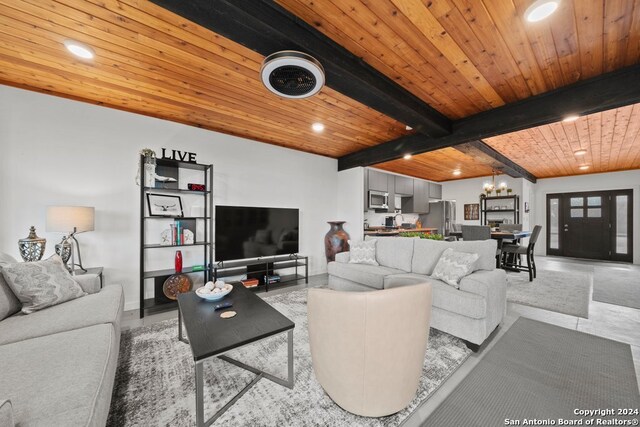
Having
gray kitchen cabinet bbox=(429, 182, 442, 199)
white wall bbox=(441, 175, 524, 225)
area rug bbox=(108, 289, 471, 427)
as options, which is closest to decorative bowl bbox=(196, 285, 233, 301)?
area rug bbox=(108, 289, 471, 427)

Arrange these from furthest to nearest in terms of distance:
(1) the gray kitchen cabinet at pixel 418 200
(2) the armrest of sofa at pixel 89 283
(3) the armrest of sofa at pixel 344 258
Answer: (1) the gray kitchen cabinet at pixel 418 200
(3) the armrest of sofa at pixel 344 258
(2) the armrest of sofa at pixel 89 283

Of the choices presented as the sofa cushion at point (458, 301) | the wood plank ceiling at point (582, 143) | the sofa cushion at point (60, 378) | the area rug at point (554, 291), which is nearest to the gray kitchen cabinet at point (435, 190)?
the wood plank ceiling at point (582, 143)

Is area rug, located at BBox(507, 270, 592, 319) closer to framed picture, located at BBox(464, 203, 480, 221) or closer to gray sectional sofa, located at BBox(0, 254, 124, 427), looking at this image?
framed picture, located at BBox(464, 203, 480, 221)

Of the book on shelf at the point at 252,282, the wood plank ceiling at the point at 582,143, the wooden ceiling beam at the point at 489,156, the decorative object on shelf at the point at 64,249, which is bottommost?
the book on shelf at the point at 252,282

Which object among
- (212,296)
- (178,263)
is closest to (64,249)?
(178,263)

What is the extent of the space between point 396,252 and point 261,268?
226 cm

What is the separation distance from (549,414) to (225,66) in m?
3.51

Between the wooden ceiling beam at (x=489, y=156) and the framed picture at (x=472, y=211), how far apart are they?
1.57 metres

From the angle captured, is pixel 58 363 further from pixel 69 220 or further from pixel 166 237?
pixel 166 237

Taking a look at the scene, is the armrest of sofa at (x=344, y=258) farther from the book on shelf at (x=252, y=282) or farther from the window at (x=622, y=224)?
the window at (x=622, y=224)

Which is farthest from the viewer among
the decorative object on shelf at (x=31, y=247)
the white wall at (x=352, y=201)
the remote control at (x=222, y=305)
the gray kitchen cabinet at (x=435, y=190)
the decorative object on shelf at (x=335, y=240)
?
the gray kitchen cabinet at (x=435, y=190)

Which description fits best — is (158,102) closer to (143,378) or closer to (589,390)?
(143,378)

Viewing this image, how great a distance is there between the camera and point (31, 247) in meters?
2.47

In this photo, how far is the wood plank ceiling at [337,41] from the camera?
163 centimetres
